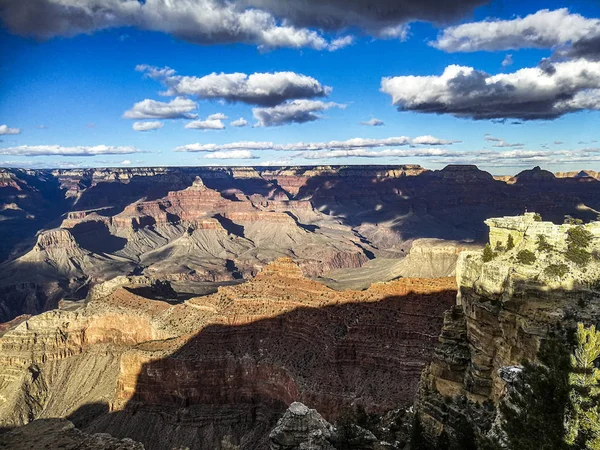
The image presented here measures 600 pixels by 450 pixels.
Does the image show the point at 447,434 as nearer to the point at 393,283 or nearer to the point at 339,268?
the point at 393,283

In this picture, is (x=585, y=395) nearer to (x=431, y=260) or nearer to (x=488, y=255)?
(x=488, y=255)

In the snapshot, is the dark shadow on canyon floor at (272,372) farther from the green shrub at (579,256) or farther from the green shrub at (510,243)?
the green shrub at (579,256)

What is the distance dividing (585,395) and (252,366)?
41.8m

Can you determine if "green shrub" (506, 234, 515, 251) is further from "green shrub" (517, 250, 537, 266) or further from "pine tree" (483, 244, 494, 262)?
"green shrub" (517, 250, 537, 266)

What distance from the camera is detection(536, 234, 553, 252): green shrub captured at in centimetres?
2597

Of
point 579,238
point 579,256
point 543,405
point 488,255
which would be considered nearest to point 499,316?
point 579,256

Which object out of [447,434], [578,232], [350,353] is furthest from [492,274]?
[350,353]

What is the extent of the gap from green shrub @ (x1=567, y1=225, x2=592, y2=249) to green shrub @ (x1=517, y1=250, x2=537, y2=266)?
2455 mm

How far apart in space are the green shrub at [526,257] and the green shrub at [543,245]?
1.03 meters

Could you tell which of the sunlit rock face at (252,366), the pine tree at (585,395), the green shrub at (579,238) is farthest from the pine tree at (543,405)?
the sunlit rock face at (252,366)

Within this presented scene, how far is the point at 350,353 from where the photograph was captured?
158 ft

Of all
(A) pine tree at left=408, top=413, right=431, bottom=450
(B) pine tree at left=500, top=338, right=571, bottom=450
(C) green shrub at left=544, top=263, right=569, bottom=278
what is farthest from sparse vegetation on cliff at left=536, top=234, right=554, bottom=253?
(A) pine tree at left=408, top=413, right=431, bottom=450

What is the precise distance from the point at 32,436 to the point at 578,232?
3671 cm

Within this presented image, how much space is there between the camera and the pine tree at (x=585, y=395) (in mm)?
13102
